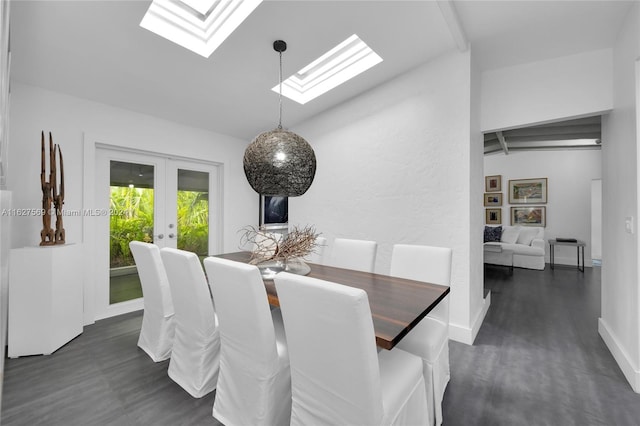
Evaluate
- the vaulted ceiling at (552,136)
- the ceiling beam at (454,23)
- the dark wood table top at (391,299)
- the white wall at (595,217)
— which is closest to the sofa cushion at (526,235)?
the white wall at (595,217)

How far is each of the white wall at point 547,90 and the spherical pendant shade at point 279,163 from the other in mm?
2234

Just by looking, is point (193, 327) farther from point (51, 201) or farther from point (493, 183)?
point (493, 183)

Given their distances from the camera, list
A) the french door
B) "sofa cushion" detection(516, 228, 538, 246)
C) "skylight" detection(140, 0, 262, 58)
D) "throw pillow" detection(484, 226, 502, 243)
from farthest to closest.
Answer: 1. "throw pillow" detection(484, 226, 502, 243)
2. "sofa cushion" detection(516, 228, 538, 246)
3. the french door
4. "skylight" detection(140, 0, 262, 58)

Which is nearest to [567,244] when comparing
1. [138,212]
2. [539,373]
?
[539,373]

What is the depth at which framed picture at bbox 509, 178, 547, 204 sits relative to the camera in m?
6.42

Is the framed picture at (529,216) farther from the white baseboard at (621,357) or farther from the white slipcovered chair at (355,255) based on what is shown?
the white slipcovered chair at (355,255)

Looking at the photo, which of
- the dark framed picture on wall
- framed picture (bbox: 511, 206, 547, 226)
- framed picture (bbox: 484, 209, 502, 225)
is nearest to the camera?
the dark framed picture on wall

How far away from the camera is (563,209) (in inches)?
244

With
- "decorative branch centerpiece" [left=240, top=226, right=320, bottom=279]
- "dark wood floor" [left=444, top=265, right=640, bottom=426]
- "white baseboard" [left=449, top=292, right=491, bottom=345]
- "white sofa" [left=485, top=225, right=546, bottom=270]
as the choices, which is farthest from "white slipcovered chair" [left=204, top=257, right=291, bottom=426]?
"white sofa" [left=485, top=225, right=546, bottom=270]

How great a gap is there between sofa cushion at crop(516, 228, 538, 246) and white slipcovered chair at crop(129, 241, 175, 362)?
684 centimetres

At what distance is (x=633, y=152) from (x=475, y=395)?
2038mm

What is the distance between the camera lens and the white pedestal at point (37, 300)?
2.29 m

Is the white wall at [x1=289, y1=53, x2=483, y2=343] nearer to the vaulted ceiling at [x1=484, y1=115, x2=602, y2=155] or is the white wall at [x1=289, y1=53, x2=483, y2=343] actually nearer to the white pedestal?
the vaulted ceiling at [x1=484, y1=115, x2=602, y2=155]

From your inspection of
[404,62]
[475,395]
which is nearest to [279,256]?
[475,395]
